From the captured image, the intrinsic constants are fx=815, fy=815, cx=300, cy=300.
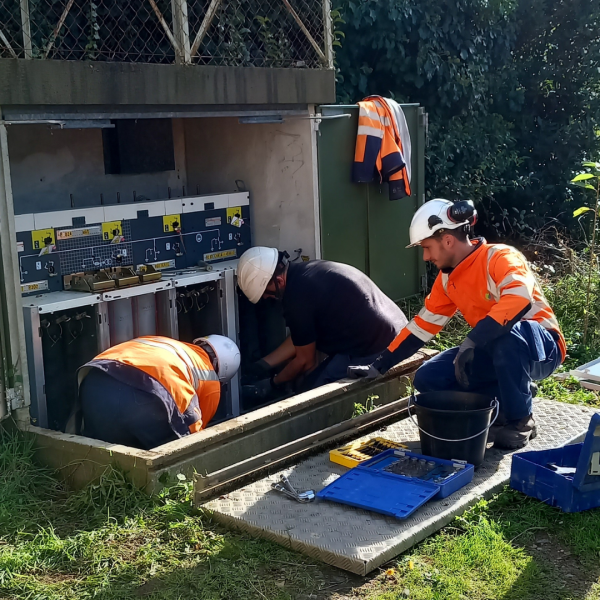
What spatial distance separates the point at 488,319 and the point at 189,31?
11.5ft

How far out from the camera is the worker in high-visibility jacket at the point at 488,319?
181 inches

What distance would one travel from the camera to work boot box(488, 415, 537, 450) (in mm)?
4895

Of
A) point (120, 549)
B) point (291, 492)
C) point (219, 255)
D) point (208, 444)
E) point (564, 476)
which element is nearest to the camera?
point (120, 549)

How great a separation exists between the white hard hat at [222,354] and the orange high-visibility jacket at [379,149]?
247 centimetres

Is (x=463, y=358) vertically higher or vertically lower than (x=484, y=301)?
lower

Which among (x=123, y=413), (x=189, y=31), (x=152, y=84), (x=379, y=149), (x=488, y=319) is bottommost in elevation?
(x=123, y=413)

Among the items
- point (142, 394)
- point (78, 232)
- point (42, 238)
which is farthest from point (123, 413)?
point (78, 232)

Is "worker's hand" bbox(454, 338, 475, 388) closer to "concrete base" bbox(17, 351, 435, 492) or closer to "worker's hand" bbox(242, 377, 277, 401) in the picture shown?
"concrete base" bbox(17, 351, 435, 492)

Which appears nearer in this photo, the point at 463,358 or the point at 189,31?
the point at 463,358

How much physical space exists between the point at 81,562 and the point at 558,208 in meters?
9.48

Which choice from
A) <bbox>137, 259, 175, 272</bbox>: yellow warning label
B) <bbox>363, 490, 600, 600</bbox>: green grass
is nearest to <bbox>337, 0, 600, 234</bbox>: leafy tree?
<bbox>137, 259, 175, 272</bbox>: yellow warning label

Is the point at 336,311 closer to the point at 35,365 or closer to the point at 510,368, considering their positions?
the point at 510,368

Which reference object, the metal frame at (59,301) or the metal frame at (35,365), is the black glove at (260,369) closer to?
the metal frame at (59,301)

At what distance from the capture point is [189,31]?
6.45m
